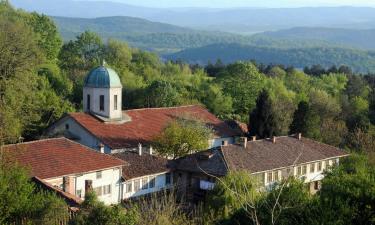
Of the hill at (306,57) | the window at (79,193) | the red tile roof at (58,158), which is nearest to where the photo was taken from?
the red tile roof at (58,158)

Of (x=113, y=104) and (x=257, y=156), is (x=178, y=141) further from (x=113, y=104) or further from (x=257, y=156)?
(x=113, y=104)

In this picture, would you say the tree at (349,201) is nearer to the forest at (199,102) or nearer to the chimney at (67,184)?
the forest at (199,102)

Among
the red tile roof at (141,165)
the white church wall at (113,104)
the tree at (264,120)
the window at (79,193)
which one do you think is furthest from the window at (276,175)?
the white church wall at (113,104)

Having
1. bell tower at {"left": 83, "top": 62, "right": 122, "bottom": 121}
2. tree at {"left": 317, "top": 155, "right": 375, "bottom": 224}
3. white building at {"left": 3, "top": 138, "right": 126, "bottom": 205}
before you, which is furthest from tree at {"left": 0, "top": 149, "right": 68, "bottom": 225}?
bell tower at {"left": 83, "top": 62, "right": 122, "bottom": 121}

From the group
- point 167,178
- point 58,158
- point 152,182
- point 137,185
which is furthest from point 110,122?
point 58,158

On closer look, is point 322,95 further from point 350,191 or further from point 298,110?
point 350,191

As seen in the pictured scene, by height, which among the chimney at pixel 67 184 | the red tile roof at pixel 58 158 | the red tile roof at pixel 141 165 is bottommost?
the red tile roof at pixel 141 165
